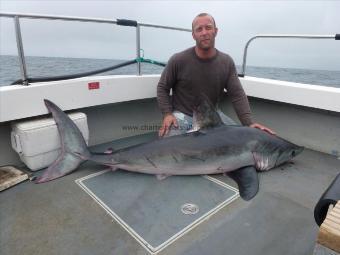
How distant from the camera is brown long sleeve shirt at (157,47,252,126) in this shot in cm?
336

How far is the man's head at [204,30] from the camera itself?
3.15 metres

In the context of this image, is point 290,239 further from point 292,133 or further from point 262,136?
point 292,133

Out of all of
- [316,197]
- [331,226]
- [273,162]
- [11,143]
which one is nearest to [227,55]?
[273,162]

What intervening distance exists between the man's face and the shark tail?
1680 millimetres

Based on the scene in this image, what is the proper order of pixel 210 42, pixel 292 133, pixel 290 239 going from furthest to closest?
pixel 292 133 < pixel 210 42 < pixel 290 239

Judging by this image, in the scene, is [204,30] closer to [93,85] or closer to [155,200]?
[93,85]

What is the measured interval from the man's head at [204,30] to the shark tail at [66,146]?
1680 millimetres

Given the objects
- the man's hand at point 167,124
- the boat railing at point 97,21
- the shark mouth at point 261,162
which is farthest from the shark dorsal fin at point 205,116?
the boat railing at point 97,21

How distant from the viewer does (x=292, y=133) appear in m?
3.76

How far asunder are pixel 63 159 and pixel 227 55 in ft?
7.50

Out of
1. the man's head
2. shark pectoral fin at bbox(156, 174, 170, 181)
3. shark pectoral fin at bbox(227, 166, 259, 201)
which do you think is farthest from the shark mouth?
the man's head

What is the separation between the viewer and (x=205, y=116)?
2.82 metres

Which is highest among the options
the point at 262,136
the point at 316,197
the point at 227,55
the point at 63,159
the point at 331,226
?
the point at 227,55

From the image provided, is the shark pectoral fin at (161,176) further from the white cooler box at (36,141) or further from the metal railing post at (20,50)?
the metal railing post at (20,50)
